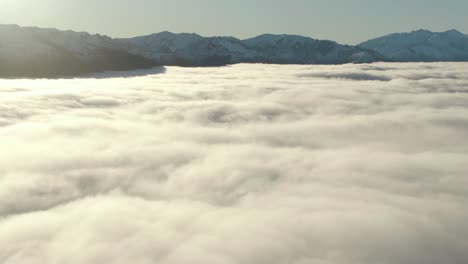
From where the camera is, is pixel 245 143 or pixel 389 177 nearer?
pixel 389 177

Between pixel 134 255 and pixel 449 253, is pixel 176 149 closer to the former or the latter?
pixel 134 255

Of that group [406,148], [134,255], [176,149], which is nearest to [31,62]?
[176,149]

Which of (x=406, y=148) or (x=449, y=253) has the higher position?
(x=449, y=253)

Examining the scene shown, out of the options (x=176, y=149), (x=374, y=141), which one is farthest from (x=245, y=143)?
Answer: (x=374, y=141)

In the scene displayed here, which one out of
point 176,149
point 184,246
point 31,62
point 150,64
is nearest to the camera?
point 184,246

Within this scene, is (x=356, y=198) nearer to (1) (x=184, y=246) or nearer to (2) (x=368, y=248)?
(2) (x=368, y=248)

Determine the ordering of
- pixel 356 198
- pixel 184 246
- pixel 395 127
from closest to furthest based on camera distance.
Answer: pixel 184 246 → pixel 356 198 → pixel 395 127
